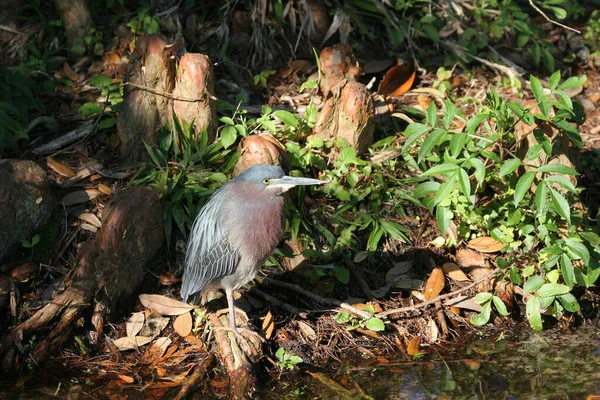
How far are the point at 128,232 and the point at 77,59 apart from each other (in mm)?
2734

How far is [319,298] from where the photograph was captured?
18.4 ft

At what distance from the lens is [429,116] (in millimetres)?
5590

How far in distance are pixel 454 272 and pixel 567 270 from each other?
902 mm

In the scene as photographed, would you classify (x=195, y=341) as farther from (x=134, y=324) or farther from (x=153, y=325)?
(x=134, y=324)

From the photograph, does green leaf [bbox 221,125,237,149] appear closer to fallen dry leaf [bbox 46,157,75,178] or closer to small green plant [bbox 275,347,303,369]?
fallen dry leaf [bbox 46,157,75,178]

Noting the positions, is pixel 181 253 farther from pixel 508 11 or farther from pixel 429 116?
pixel 508 11

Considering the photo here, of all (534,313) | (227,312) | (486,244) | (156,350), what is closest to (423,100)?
(486,244)

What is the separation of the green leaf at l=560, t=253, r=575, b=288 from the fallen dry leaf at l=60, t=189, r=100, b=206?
137 inches

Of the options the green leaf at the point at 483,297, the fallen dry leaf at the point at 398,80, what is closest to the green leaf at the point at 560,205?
the green leaf at the point at 483,297

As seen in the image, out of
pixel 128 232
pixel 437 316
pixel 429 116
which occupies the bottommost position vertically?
pixel 437 316

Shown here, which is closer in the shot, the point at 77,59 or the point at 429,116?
the point at 429,116

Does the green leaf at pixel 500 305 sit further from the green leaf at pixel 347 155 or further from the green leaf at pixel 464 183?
the green leaf at pixel 347 155

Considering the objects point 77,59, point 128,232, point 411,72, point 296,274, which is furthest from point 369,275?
point 77,59

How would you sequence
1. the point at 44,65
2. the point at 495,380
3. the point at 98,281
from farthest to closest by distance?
the point at 44,65, the point at 98,281, the point at 495,380
